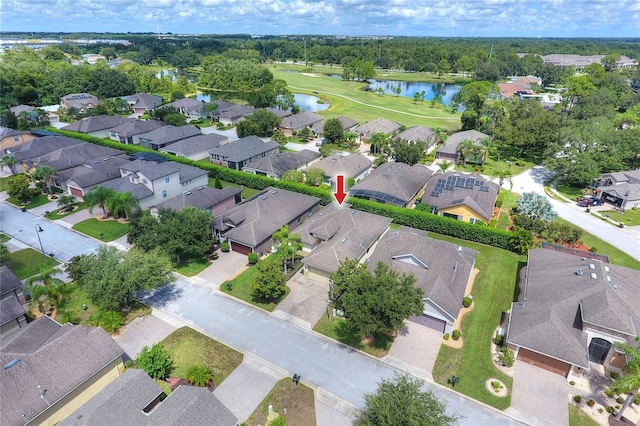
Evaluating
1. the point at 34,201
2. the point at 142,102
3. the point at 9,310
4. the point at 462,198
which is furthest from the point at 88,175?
the point at 142,102

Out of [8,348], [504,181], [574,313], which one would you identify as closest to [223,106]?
[504,181]

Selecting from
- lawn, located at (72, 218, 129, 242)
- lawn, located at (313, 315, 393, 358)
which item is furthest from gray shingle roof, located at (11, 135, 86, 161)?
lawn, located at (313, 315, 393, 358)

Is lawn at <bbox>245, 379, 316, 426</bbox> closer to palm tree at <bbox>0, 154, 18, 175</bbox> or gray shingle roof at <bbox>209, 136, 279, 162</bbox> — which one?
gray shingle roof at <bbox>209, 136, 279, 162</bbox>

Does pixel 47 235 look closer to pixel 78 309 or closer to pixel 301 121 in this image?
pixel 78 309

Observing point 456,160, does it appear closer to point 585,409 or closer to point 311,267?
point 311,267

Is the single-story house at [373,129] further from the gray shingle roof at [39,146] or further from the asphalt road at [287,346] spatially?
the gray shingle roof at [39,146]

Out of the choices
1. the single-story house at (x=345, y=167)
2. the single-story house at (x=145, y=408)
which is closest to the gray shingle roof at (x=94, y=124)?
the single-story house at (x=345, y=167)
